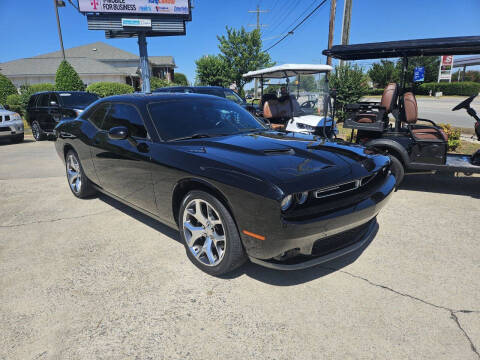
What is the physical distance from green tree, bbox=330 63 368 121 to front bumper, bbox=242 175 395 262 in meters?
11.6

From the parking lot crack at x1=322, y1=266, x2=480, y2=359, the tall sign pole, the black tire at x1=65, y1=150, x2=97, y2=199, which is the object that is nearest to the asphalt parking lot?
the parking lot crack at x1=322, y1=266, x2=480, y2=359

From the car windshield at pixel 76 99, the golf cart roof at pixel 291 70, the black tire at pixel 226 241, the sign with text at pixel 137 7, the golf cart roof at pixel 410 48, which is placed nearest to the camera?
the black tire at pixel 226 241

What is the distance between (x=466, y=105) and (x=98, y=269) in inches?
228

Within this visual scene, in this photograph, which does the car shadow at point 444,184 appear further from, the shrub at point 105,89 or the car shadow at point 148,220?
the shrub at point 105,89

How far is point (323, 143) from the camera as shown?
3.33 meters

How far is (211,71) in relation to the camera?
37.1 metres

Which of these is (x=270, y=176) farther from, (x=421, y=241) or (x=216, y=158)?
(x=421, y=241)

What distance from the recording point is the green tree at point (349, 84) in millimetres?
13320

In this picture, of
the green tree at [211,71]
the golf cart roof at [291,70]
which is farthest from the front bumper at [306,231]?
the green tree at [211,71]

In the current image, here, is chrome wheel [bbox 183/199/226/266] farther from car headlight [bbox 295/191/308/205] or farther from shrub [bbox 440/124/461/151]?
shrub [bbox 440/124/461/151]

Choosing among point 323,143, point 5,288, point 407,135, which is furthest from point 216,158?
point 407,135

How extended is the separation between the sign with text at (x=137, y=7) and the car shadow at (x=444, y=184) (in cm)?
2179

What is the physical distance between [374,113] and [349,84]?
8631 mm

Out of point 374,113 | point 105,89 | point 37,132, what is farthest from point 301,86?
point 105,89
